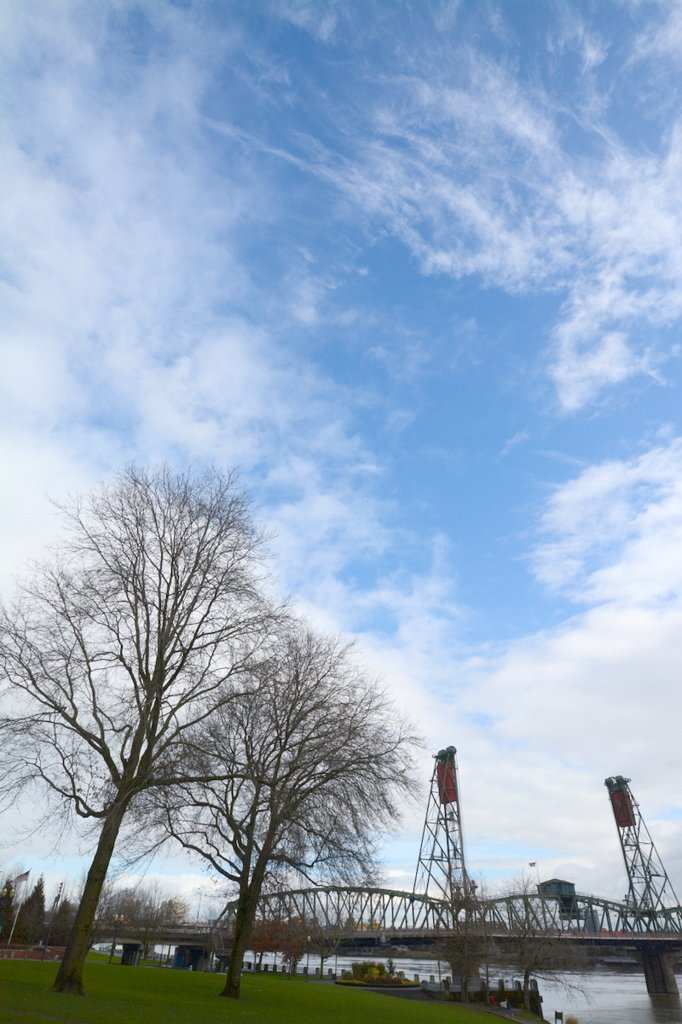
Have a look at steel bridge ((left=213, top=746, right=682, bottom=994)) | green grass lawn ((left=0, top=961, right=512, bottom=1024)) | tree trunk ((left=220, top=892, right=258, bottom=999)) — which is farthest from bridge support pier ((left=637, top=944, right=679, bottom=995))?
tree trunk ((left=220, top=892, right=258, bottom=999))

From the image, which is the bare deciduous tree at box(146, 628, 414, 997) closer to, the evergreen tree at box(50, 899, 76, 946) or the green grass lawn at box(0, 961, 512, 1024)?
the green grass lawn at box(0, 961, 512, 1024)

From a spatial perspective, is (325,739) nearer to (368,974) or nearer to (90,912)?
(90,912)

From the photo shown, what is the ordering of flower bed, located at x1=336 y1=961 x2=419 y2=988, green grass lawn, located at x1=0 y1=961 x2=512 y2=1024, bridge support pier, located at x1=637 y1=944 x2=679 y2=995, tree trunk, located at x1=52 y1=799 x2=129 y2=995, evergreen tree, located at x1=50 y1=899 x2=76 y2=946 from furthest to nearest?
bridge support pier, located at x1=637 y1=944 x2=679 y2=995, evergreen tree, located at x1=50 y1=899 x2=76 y2=946, flower bed, located at x1=336 y1=961 x2=419 y2=988, tree trunk, located at x1=52 y1=799 x2=129 y2=995, green grass lawn, located at x1=0 y1=961 x2=512 y2=1024

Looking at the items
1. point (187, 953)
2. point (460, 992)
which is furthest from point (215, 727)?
point (187, 953)

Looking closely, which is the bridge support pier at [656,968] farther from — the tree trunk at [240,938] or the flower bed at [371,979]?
the tree trunk at [240,938]

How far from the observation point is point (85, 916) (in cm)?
1623

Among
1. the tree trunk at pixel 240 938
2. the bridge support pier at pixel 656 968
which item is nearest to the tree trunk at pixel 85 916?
the tree trunk at pixel 240 938

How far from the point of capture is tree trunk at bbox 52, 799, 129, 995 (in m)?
16.0

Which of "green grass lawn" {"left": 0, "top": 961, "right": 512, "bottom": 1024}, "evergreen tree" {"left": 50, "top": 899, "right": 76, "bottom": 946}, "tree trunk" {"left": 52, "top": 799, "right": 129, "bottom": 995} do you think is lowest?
"green grass lawn" {"left": 0, "top": 961, "right": 512, "bottom": 1024}

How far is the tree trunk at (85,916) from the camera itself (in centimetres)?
1605

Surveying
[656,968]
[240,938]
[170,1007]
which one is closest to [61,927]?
[240,938]

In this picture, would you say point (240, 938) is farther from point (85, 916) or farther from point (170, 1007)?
point (85, 916)

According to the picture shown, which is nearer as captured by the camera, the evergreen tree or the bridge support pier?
the evergreen tree

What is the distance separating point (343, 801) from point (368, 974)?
49.6 meters
